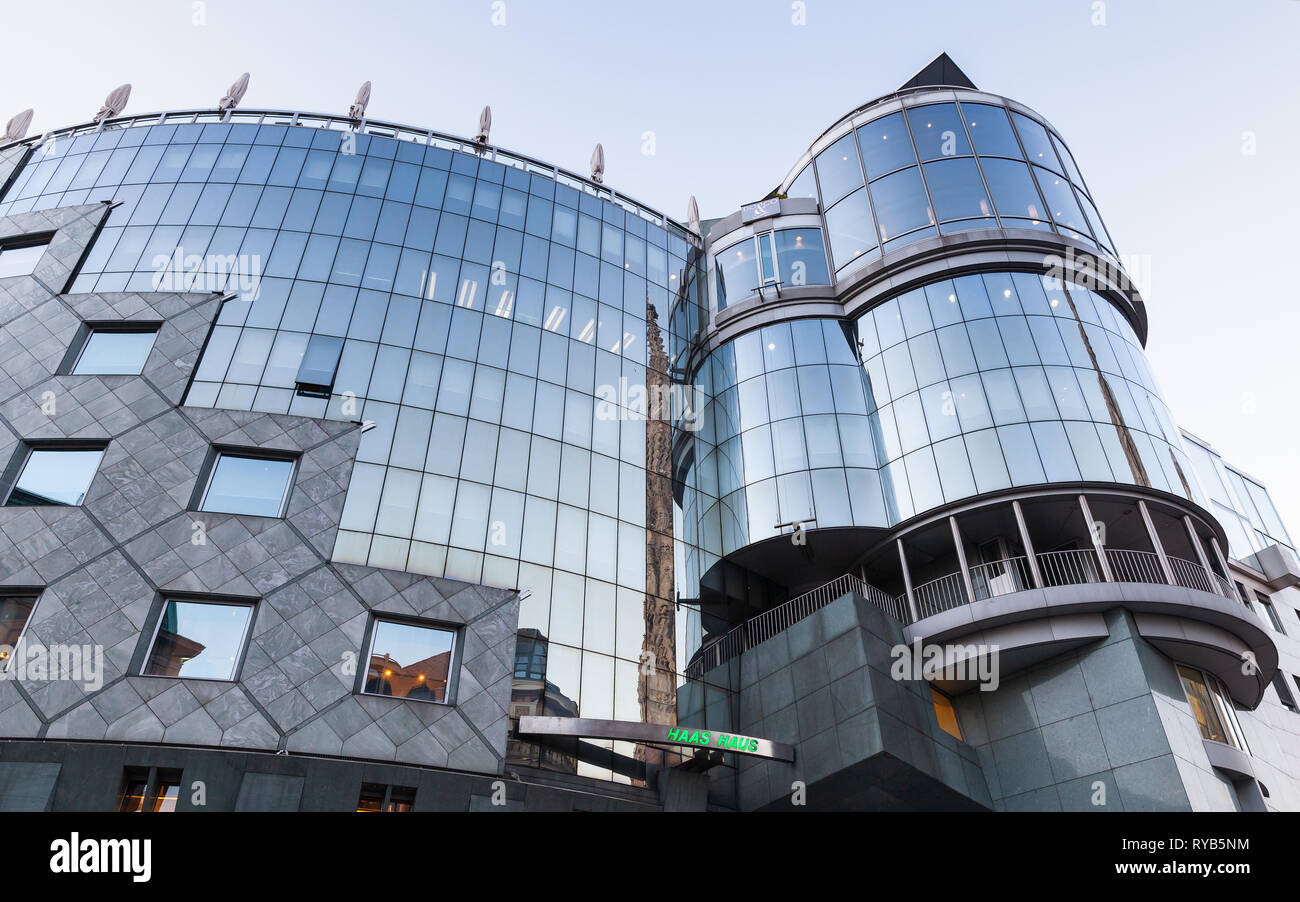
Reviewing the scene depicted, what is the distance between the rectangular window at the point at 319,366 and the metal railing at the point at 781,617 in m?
16.1

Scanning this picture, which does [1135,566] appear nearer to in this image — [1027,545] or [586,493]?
[1027,545]

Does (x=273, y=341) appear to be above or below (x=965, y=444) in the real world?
above

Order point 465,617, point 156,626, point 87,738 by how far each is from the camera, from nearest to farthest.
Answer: point 87,738
point 156,626
point 465,617

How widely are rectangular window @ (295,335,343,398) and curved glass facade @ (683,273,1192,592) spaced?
14.2m

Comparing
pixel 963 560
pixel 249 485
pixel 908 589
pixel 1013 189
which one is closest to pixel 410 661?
pixel 249 485

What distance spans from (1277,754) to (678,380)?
2976cm

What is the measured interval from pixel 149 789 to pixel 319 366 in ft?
47.9

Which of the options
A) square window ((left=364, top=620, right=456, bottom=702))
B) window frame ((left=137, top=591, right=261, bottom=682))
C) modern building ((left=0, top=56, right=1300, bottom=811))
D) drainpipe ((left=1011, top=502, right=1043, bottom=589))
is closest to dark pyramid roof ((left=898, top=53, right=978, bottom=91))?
modern building ((left=0, top=56, right=1300, bottom=811))

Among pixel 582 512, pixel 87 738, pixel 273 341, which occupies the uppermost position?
pixel 273 341

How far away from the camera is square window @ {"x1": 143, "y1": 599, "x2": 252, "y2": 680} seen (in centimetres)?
2286

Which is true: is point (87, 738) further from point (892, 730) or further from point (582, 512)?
point (892, 730)

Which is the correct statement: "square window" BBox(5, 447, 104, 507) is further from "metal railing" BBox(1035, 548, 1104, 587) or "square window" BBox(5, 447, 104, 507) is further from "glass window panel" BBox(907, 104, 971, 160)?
"glass window panel" BBox(907, 104, 971, 160)
